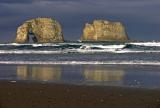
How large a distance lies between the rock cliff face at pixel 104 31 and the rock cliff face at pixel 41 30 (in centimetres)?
731

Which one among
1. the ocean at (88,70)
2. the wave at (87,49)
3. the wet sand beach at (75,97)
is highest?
the wet sand beach at (75,97)

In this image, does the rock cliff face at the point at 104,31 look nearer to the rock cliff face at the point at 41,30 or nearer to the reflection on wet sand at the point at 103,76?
the rock cliff face at the point at 41,30

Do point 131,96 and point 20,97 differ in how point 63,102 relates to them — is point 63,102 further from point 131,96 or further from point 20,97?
point 131,96

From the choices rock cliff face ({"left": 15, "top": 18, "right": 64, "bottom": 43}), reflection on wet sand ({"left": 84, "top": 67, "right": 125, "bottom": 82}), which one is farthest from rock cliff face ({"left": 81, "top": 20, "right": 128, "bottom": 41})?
reflection on wet sand ({"left": 84, "top": 67, "right": 125, "bottom": 82})

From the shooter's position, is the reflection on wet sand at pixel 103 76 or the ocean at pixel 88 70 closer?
the ocean at pixel 88 70

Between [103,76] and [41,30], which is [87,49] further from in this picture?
[41,30]

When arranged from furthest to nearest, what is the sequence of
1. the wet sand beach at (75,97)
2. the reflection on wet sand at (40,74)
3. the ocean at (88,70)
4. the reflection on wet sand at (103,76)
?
1. the reflection on wet sand at (40,74)
2. the reflection on wet sand at (103,76)
3. the ocean at (88,70)
4. the wet sand beach at (75,97)

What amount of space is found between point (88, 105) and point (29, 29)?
8225 cm

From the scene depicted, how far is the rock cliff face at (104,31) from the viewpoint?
94938 mm

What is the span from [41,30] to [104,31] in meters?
14.2

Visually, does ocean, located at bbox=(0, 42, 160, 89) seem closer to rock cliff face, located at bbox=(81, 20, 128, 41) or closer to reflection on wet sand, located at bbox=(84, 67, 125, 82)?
reflection on wet sand, located at bbox=(84, 67, 125, 82)

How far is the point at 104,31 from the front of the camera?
96.2m

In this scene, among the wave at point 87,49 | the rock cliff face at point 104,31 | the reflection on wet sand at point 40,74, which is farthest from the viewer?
the rock cliff face at point 104,31

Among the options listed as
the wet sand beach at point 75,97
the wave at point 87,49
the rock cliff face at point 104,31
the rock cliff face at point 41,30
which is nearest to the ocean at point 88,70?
the wet sand beach at point 75,97
